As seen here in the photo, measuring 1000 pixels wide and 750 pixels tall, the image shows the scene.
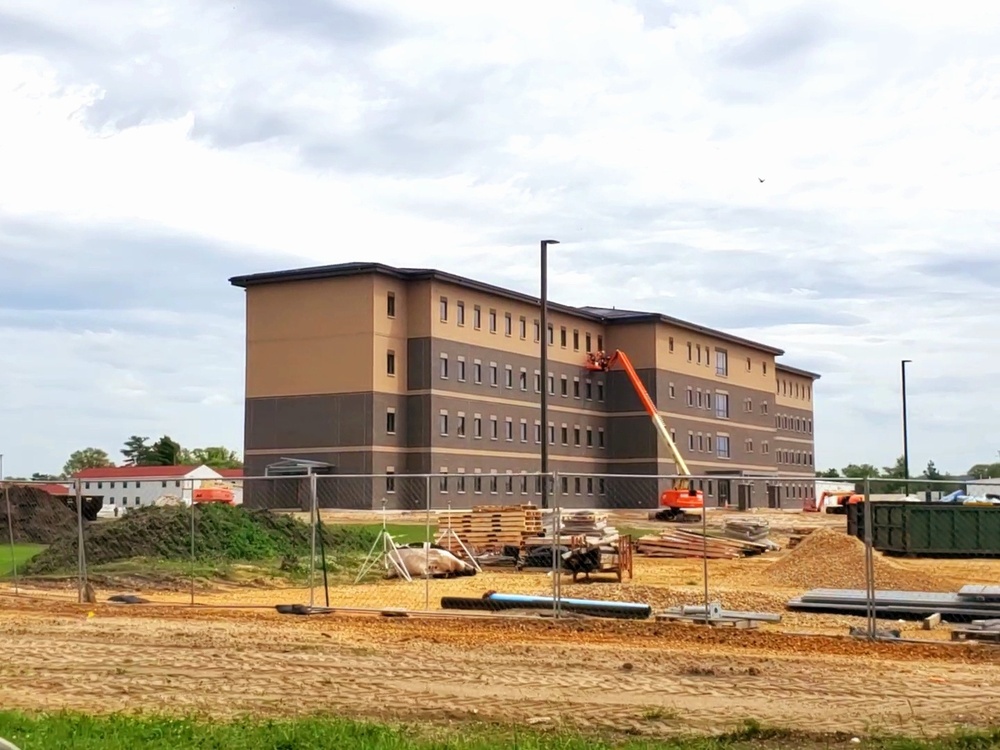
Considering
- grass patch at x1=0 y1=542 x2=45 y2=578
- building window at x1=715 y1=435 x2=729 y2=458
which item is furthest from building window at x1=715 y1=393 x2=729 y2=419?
grass patch at x1=0 y1=542 x2=45 y2=578

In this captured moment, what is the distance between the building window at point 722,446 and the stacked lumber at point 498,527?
67.5 m

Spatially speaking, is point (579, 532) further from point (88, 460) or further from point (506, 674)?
point (88, 460)

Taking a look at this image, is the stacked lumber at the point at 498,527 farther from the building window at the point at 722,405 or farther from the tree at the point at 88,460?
the tree at the point at 88,460

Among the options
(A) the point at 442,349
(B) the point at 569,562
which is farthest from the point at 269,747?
(A) the point at 442,349

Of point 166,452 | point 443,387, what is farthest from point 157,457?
point 443,387

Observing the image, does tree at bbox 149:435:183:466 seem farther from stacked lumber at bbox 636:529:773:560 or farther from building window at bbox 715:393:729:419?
stacked lumber at bbox 636:529:773:560

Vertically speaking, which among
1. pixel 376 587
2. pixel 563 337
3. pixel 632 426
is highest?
pixel 563 337

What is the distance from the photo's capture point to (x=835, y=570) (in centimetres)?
2933

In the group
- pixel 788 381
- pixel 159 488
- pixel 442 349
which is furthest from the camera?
pixel 788 381

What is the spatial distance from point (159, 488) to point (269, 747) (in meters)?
107

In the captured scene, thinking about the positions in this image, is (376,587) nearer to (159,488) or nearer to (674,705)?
(674,705)

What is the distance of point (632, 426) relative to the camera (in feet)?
299

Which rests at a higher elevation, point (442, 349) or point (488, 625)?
point (442, 349)

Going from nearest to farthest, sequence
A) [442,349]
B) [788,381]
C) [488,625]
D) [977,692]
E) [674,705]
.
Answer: [674,705], [977,692], [488,625], [442,349], [788,381]
